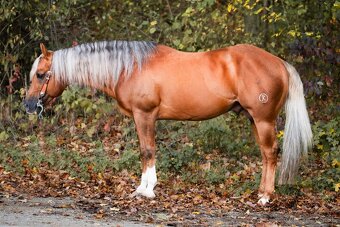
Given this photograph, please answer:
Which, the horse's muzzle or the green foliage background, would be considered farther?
the green foliage background

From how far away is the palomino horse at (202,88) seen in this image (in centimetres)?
798

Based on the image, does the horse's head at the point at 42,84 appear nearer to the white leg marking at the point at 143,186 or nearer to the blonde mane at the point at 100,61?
the blonde mane at the point at 100,61

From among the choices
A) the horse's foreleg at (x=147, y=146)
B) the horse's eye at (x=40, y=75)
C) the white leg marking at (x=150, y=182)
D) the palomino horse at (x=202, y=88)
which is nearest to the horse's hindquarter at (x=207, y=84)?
the palomino horse at (x=202, y=88)

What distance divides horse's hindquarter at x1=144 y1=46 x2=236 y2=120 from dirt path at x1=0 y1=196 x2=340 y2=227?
1.41 m

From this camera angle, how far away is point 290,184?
8.38 meters

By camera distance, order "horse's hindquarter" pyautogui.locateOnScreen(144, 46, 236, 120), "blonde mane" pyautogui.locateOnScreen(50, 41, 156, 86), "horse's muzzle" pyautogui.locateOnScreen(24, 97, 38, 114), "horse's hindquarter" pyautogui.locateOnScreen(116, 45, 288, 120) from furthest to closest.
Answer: "horse's muzzle" pyautogui.locateOnScreen(24, 97, 38, 114)
"blonde mane" pyautogui.locateOnScreen(50, 41, 156, 86)
"horse's hindquarter" pyautogui.locateOnScreen(144, 46, 236, 120)
"horse's hindquarter" pyautogui.locateOnScreen(116, 45, 288, 120)

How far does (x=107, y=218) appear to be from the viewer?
6793 mm

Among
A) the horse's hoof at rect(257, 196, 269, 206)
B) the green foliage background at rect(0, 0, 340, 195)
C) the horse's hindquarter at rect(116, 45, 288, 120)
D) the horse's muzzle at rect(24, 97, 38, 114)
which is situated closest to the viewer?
the horse's hoof at rect(257, 196, 269, 206)

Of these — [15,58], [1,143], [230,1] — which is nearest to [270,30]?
[230,1]

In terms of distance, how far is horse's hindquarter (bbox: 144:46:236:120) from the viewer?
806 centimetres

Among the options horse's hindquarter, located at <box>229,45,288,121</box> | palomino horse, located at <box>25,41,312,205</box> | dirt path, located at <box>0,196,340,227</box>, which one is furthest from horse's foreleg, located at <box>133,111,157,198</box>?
horse's hindquarter, located at <box>229,45,288,121</box>

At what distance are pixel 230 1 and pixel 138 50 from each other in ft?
14.5

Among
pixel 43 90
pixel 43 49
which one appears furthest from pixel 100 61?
pixel 43 90

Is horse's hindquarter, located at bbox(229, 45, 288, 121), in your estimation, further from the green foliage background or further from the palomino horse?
the green foliage background
